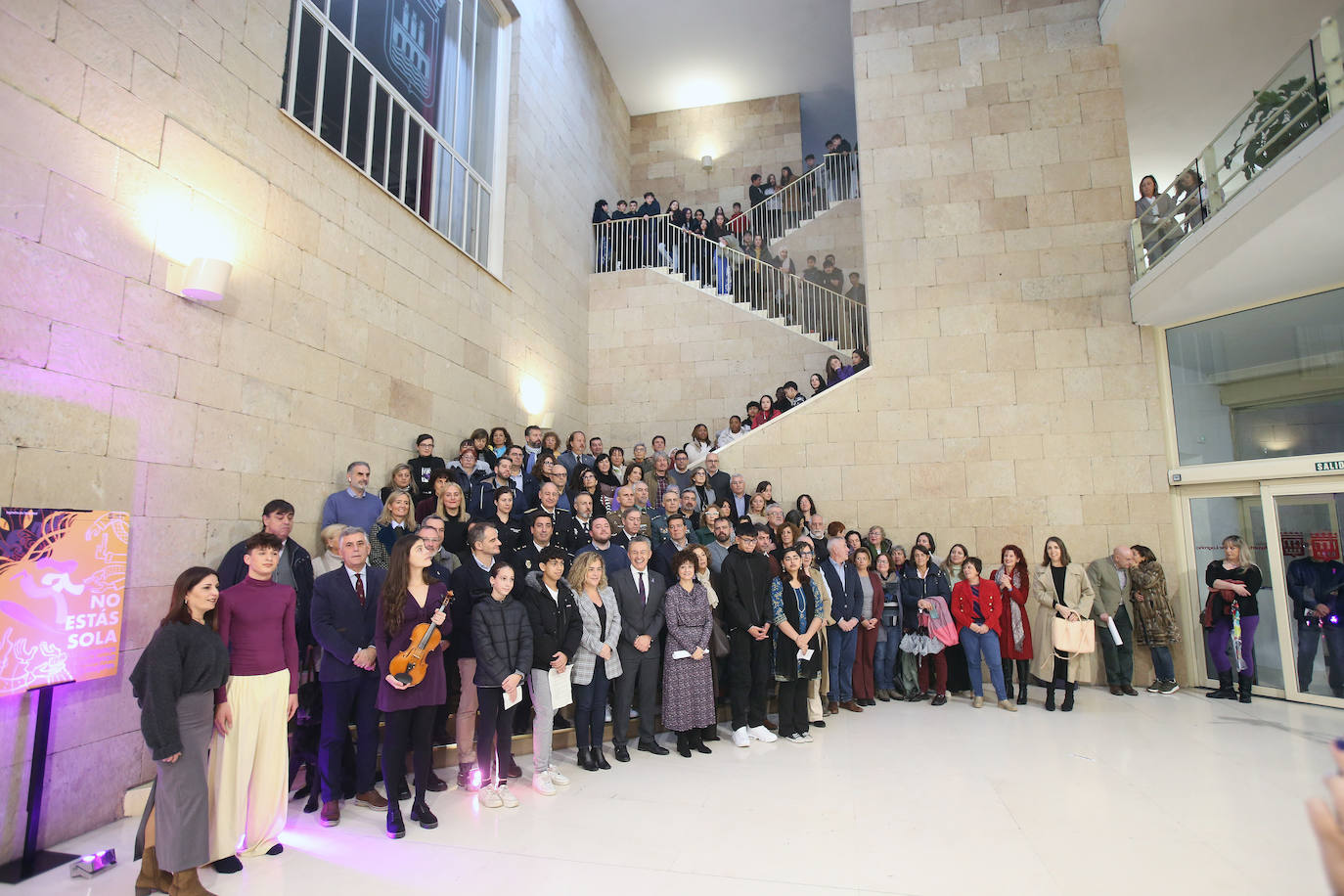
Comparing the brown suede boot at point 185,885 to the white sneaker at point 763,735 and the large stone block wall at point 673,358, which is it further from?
the large stone block wall at point 673,358

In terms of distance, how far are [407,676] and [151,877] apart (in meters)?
1.30

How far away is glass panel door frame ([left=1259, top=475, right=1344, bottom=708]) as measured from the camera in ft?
22.6

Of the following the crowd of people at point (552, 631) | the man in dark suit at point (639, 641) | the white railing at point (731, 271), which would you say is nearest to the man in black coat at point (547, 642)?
the crowd of people at point (552, 631)

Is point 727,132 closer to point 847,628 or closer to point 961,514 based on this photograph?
point 961,514

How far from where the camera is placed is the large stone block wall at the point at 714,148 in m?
15.1

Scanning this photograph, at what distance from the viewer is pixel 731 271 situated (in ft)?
39.5

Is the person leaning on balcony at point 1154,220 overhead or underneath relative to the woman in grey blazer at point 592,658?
overhead

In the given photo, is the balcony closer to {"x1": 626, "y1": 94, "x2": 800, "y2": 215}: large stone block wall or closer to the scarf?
the scarf

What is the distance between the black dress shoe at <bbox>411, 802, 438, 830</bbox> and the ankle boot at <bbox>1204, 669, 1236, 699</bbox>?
7751 millimetres

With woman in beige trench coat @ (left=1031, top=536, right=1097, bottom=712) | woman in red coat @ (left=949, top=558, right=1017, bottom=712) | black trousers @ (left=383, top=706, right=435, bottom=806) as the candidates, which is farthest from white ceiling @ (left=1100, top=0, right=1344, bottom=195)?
→ black trousers @ (left=383, top=706, right=435, bottom=806)

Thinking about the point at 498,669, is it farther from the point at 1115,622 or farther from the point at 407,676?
the point at 1115,622

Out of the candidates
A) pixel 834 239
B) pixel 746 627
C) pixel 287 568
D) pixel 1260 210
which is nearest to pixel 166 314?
pixel 287 568

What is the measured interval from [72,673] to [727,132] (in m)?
15.0

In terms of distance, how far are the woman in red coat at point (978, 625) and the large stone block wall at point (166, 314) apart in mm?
5720
